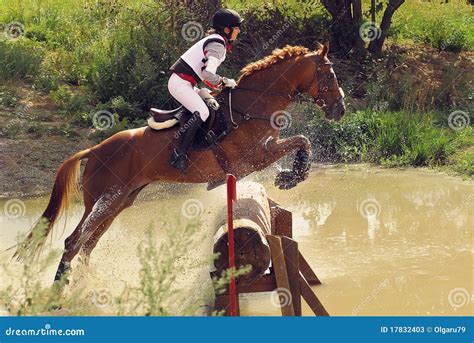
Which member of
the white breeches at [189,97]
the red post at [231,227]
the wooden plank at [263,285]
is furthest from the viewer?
the white breeches at [189,97]

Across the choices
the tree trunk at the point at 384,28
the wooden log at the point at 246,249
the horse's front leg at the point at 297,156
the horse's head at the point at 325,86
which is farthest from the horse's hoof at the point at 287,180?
the tree trunk at the point at 384,28

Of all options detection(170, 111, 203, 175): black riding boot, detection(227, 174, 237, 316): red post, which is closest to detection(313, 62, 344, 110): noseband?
detection(170, 111, 203, 175): black riding boot

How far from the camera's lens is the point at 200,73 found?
8.91 meters

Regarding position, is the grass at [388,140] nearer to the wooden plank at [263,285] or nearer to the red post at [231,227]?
the wooden plank at [263,285]

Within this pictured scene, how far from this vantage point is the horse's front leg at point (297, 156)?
352 inches

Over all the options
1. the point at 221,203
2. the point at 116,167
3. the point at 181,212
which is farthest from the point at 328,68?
the point at 181,212

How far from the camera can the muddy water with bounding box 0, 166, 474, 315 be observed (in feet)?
28.5

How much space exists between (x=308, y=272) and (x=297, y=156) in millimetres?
1077

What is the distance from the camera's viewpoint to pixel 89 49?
16.5m

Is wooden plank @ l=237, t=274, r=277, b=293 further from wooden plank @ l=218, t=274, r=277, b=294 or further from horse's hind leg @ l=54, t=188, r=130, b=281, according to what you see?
horse's hind leg @ l=54, t=188, r=130, b=281

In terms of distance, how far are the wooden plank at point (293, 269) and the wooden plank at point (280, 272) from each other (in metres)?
0.05

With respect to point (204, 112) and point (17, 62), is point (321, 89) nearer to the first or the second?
point (204, 112)

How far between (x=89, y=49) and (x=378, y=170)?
5.75 m

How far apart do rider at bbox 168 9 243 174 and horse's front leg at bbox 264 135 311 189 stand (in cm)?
68
